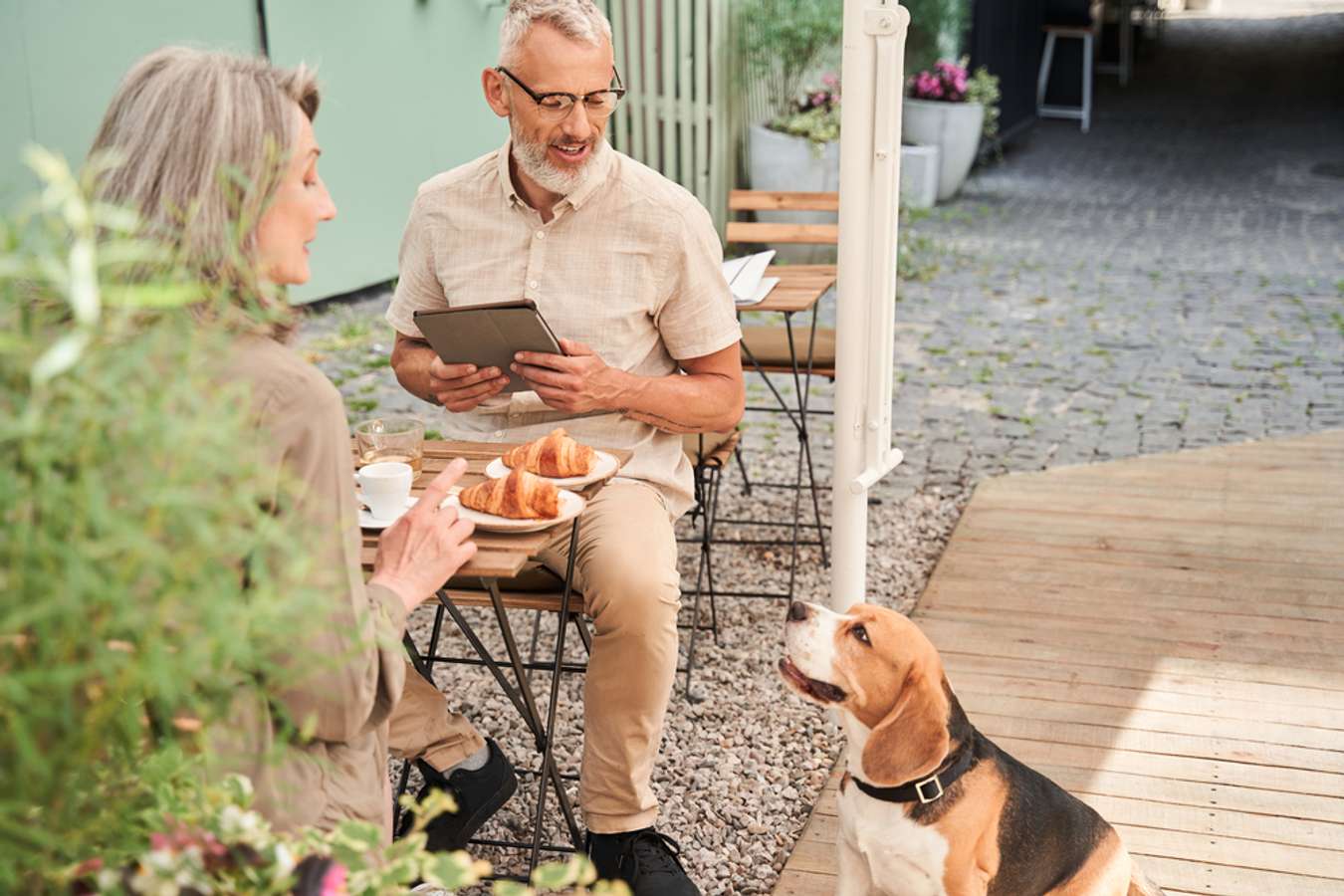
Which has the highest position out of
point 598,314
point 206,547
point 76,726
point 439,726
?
point 206,547

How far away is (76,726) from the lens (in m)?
1.07

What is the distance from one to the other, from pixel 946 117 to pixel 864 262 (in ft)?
28.8

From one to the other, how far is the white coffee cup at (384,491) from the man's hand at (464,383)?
2.03 ft

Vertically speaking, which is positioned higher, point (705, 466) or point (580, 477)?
point (580, 477)

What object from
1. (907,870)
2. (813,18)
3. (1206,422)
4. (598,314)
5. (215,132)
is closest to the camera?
(215,132)

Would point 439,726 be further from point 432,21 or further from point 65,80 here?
point 432,21

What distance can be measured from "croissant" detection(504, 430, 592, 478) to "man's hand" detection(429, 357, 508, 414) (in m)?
0.42

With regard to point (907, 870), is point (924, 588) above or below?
below

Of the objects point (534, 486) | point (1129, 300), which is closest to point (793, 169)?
point (1129, 300)

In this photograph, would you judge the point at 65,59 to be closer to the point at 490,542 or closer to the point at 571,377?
the point at 571,377

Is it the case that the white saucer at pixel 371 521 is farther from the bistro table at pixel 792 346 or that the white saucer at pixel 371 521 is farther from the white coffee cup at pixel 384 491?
the bistro table at pixel 792 346

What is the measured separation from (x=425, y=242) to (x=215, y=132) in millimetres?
1578

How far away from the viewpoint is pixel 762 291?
167 inches

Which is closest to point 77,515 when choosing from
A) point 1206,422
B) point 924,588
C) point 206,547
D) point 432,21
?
point 206,547
